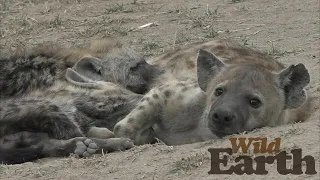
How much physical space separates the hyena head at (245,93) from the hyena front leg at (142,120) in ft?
0.89

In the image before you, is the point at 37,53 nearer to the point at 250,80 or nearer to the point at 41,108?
the point at 41,108

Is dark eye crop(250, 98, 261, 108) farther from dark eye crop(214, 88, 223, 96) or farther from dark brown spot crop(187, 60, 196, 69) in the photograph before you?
dark brown spot crop(187, 60, 196, 69)

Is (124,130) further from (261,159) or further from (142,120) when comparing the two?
(261,159)

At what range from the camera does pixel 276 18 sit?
278 inches

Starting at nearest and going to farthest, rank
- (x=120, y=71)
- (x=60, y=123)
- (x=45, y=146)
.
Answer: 1. (x=45, y=146)
2. (x=60, y=123)
3. (x=120, y=71)

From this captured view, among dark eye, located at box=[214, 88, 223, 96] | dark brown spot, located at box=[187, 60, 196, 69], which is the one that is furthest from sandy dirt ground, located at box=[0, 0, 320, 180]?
dark brown spot, located at box=[187, 60, 196, 69]

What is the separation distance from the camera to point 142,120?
177 inches

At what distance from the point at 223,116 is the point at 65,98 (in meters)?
1.02

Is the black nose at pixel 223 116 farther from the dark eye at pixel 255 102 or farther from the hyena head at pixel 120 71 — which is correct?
the hyena head at pixel 120 71

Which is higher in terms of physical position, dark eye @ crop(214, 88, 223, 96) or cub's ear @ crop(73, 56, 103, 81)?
dark eye @ crop(214, 88, 223, 96)

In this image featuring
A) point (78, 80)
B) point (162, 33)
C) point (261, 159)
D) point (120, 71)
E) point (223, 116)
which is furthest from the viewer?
point (162, 33)

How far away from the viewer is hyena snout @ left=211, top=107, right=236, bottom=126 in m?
4.06

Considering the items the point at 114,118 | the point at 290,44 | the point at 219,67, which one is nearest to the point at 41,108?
the point at 114,118

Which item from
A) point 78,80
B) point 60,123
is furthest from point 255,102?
point 78,80
